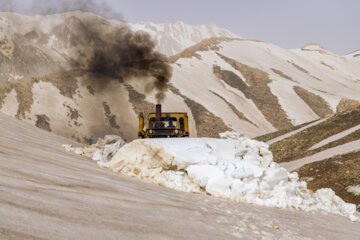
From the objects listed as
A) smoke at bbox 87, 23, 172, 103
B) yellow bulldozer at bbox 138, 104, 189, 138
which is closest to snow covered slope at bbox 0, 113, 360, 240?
yellow bulldozer at bbox 138, 104, 189, 138

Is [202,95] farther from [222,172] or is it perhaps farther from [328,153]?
[222,172]

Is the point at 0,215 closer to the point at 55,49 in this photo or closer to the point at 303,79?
the point at 303,79

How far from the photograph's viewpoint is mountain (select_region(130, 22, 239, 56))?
164 meters

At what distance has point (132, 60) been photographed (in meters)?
A: 32.9

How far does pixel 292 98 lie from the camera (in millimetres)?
50125

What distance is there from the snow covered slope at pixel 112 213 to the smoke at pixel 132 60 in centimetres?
1439

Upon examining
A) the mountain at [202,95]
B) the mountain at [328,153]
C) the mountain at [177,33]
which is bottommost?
the mountain at [328,153]

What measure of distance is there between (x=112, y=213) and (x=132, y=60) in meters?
30.1

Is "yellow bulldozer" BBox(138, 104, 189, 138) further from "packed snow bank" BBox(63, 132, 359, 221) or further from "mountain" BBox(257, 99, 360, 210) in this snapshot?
"mountain" BBox(257, 99, 360, 210)

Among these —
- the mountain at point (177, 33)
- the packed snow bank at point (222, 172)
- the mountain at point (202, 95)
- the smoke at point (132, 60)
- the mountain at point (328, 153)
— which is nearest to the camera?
the packed snow bank at point (222, 172)

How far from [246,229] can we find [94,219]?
2189 millimetres

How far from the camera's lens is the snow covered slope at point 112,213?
10.5 feet

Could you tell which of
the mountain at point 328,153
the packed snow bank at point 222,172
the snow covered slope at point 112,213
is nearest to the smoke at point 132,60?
the mountain at point 328,153

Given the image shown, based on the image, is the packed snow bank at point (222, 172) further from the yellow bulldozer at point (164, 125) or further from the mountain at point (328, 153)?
the yellow bulldozer at point (164, 125)
